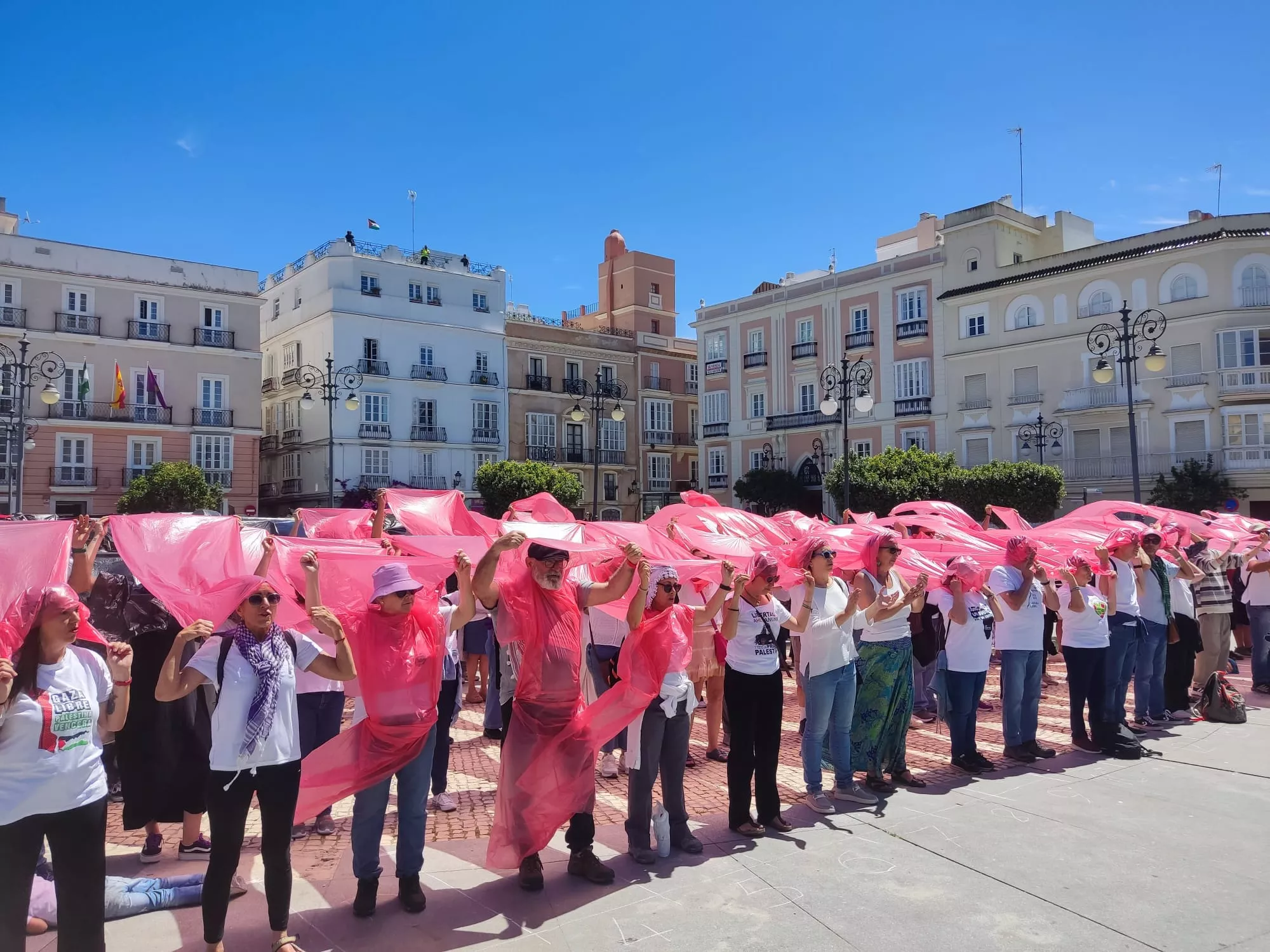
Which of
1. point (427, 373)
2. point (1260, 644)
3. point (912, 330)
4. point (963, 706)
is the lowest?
point (1260, 644)

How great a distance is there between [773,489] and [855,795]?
118ft

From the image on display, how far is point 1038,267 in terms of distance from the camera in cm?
3716

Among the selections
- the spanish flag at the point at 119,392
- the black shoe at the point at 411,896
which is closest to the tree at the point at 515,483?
the spanish flag at the point at 119,392

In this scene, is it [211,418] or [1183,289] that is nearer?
[1183,289]

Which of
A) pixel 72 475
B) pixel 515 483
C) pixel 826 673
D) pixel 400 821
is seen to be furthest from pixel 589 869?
pixel 72 475

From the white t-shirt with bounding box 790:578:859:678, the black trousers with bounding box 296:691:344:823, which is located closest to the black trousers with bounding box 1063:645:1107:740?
the white t-shirt with bounding box 790:578:859:678

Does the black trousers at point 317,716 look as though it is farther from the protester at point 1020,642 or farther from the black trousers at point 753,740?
the protester at point 1020,642

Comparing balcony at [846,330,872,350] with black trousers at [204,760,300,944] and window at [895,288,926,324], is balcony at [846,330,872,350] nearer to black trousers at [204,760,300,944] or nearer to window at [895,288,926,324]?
Result: window at [895,288,926,324]

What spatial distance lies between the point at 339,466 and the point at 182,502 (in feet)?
27.2

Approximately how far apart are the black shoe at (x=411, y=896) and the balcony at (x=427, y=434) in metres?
38.4

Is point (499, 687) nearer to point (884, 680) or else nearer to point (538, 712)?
point (538, 712)

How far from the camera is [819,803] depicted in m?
6.57

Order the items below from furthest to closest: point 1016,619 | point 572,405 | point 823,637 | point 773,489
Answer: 1. point 572,405
2. point 773,489
3. point 1016,619
4. point 823,637

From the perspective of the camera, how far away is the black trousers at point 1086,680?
26.8 ft
